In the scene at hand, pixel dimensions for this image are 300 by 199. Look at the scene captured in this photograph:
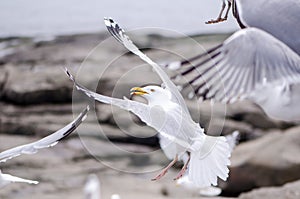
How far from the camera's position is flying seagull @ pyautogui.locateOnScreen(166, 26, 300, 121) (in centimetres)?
84

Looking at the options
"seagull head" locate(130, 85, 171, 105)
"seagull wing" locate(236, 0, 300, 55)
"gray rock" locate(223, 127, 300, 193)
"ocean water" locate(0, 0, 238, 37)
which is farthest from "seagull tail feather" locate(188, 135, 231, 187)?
"ocean water" locate(0, 0, 238, 37)

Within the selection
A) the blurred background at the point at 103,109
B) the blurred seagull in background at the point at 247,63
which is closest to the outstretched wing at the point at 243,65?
the blurred seagull in background at the point at 247,63

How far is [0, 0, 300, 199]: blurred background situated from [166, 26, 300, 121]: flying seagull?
0.89m

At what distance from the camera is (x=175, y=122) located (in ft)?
3.01

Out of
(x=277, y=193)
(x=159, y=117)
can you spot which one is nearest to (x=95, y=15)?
(x=277, y=193)

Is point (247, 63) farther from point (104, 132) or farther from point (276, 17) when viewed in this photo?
point (104, 132)

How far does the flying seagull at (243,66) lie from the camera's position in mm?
843

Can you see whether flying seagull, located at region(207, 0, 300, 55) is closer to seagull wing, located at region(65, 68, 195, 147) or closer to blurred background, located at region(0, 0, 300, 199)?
seagull wing, located at region(65, 68, 195, 147)

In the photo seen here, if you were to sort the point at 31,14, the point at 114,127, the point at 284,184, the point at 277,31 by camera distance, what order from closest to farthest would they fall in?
1. the point at 277,31
2. the point at 284,184
3. the point at 114,127
4. the point at 31,14

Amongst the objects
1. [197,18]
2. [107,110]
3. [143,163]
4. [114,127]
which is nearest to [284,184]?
[143,163]

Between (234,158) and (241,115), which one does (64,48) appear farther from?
(234,158)

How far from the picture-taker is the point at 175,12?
3.44m

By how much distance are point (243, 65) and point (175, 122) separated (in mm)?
135

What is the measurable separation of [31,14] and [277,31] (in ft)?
9.89
